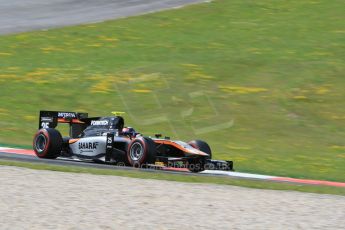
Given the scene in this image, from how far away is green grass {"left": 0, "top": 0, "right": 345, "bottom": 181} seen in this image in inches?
720

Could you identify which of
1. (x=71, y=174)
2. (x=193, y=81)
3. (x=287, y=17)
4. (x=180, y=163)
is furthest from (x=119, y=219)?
(x=287, y=17)

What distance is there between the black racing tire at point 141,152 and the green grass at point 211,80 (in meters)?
2.36

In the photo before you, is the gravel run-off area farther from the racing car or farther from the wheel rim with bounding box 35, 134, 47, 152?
the wheel rim with bounding box 35, 134, 47, 152

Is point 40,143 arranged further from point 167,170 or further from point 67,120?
point 167,170

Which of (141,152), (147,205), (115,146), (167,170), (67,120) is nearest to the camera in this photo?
(147,205)

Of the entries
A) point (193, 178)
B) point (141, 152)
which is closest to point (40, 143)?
point (141, 152)

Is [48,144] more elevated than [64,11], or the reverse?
[64,11]

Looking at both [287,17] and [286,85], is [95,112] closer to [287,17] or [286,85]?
[286,85]

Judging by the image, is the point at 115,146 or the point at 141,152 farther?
the point at 115,146

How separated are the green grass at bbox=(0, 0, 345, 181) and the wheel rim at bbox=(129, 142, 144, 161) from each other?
2.42m

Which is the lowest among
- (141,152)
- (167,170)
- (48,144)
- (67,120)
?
(167,170)

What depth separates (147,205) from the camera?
9469mm

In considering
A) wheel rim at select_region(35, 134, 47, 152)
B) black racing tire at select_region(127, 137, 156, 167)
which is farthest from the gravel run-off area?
wheel rim at select_region(35, 134, 47, 152)

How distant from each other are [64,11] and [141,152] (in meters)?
17.7
